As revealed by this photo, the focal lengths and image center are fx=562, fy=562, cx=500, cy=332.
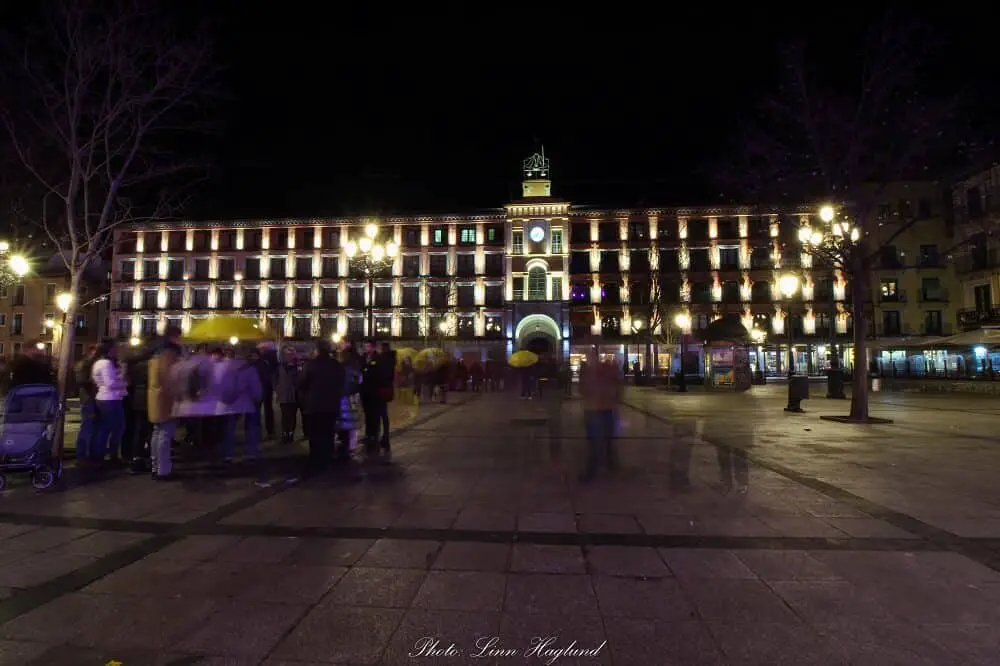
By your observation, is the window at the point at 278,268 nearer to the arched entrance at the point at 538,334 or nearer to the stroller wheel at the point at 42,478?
the arched entrance at the point at 538,334

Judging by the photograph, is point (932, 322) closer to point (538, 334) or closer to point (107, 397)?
point (538, 334)

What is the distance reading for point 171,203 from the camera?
38.4 ft

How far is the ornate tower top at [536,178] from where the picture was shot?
5700 centimetres

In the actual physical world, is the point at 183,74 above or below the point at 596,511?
above

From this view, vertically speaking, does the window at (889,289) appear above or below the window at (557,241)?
below

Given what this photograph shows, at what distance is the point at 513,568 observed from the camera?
4316 millimetres

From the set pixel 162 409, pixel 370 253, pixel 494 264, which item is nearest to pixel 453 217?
pixel 494 264

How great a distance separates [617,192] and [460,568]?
63.5 meters

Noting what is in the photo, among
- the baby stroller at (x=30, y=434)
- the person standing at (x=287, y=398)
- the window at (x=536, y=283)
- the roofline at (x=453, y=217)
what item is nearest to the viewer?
the baby stroller at (x=30, y=434)

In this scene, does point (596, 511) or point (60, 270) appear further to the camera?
point (60, 270)

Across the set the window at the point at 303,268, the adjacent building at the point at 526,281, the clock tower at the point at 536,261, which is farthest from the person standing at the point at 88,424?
the window at the point at 303,268

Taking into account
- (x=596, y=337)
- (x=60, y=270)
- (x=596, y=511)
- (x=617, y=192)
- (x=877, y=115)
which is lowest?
(x=596, y=511)

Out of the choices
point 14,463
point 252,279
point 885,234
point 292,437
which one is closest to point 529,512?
point 14,463

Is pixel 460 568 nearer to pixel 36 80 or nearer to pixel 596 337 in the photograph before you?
Answer: pixel 36 80
